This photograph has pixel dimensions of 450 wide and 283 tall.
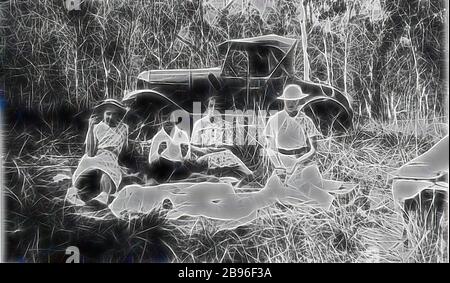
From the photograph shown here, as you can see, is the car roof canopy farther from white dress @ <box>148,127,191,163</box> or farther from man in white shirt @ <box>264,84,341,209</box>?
white dress @ <box>148,127,191,163</box>

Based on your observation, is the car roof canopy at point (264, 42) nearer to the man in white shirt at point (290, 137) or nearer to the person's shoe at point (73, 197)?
the man in white shirt at point (290, 137)

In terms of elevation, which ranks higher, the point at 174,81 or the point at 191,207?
the point at 174,81

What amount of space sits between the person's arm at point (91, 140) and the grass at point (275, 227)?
93mm

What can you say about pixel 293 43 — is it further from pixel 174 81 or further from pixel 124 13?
pixel 124 13

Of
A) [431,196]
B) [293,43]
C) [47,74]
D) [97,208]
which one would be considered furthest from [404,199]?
[47,74]

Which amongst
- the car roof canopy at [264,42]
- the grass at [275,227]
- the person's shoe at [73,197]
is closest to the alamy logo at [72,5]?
the grass at [275,227]

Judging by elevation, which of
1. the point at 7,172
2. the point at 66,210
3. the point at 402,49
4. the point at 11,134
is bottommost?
the point at 66,210

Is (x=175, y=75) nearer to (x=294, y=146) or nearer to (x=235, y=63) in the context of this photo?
(x=235, y=63)

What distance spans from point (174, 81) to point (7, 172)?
1.41 m

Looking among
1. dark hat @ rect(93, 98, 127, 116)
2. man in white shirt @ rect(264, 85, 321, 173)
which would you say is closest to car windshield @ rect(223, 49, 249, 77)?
man in white shirt @ rect(264, 85, 321, 173)

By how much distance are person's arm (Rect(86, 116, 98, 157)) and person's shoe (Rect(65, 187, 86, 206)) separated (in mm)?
287

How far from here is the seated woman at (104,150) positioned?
3.06 metres

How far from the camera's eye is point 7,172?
3.09 meters

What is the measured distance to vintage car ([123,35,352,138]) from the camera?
10.0ft
